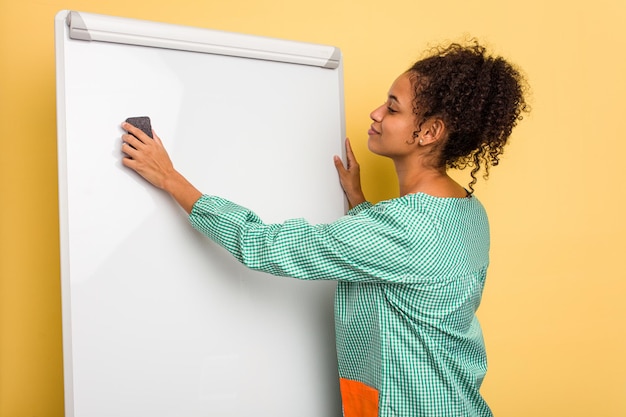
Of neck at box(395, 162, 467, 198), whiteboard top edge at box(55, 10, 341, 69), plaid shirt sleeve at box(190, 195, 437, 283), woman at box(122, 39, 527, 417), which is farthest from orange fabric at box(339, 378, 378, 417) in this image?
whiteboard top edge at box(55, 10, 341, 69)

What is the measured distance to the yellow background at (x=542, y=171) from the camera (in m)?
1.86

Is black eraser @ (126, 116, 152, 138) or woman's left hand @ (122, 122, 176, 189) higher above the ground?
black eraser @ (126, 116, 152, 138)

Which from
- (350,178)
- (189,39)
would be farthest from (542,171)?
(189,39)

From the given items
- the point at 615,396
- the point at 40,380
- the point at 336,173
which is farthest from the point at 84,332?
the point at 615,396

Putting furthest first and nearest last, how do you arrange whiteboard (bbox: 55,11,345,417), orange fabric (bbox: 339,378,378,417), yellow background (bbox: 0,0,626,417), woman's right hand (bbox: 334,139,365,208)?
yellow background (bbox: 0,0,626,417) → woman's right hand (bbox: 334,139,365,208) → orange fabric (bbox: 339,378,378,417) → whiteboard (bbox: 55,11,345,417)

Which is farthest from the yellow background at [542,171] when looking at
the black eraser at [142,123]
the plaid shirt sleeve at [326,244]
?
the plaid shirt sleeve at [326,244]

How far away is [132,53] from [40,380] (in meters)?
0.73

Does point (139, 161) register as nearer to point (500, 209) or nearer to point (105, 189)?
point (105, 189)

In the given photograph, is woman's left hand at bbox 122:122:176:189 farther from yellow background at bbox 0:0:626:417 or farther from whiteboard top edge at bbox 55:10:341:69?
yellow background at bbox 0:0:626:417

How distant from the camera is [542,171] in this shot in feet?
6.86

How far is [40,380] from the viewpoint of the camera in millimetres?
1471

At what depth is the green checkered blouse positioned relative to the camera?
123cm

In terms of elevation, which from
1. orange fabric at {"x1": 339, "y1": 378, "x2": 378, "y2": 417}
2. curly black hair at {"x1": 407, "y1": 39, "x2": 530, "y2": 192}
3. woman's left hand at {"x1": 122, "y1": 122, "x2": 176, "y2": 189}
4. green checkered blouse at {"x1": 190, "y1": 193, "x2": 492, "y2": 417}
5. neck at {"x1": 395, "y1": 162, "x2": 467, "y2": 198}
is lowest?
orange fabric at {"x1": 339, "y1": 378, "x2": 378, "y2": 417}

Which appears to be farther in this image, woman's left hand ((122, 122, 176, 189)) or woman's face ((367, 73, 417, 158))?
woman's face ((367, 73, 417, 158))
